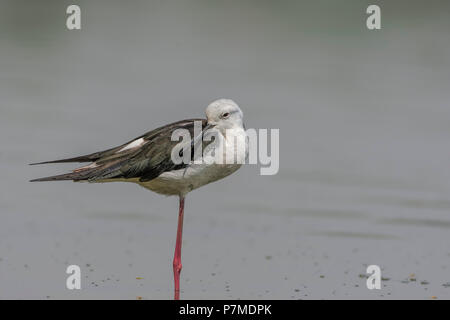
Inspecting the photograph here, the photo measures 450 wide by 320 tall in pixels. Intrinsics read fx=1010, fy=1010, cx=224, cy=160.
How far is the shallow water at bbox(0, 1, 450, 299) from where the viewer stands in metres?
10.3

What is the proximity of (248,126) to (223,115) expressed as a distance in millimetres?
7200

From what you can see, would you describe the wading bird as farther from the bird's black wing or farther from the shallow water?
the shallow water

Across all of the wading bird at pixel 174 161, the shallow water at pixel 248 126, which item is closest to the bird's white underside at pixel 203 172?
the wading bird at pixel 174 161

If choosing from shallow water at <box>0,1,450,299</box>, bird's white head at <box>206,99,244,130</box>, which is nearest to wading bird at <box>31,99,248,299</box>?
bird's white head at <box>206,99,244,130</box>

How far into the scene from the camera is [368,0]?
89.9ft

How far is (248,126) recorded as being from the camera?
16.8m

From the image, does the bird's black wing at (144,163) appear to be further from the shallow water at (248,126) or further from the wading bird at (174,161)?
the shallow water at (248,126)

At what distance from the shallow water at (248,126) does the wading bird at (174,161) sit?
0.93 m

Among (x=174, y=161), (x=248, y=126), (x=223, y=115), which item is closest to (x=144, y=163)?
(x=174, y=161)

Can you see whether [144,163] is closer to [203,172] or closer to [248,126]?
[203,172]

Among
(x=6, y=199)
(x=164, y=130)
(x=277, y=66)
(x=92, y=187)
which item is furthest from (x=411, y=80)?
(x=164, y=130)

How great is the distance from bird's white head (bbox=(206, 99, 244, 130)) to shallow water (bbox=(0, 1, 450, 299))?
61.2 inches

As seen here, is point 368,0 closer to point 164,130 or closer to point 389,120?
point 389,120

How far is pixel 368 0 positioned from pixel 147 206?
16080 mm
